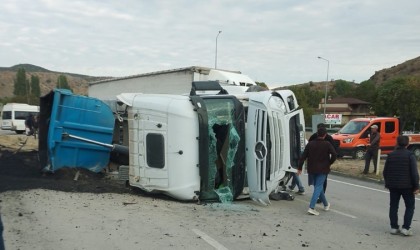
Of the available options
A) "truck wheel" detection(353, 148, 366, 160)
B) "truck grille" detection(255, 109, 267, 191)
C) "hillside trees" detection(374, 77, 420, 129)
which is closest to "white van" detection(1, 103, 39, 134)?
"truck wheel" detection(353, 148, 366, 160)

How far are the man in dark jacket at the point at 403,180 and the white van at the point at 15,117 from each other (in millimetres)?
33409

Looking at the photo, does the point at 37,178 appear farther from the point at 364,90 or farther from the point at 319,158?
the point at 364,90

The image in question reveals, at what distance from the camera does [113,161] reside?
10.2 metres

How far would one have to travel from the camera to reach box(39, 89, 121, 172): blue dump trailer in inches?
361

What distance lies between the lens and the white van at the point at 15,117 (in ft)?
119

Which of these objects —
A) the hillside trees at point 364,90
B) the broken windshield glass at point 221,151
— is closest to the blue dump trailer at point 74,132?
the broken windshield glass at point 221,151

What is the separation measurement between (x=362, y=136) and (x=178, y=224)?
15.3 meters

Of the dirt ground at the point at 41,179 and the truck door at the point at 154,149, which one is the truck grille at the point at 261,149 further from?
the dirt ground at the point at 41,179

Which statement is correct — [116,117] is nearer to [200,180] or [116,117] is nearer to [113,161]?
[113,161]

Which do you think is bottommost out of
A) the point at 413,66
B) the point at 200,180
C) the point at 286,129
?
the point at 200,180

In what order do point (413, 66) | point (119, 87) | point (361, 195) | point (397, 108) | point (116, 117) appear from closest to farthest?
point (116, 117), point (361, 195), point (119, 87), point (397, 108), point (413, 66)

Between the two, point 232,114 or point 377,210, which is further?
point 377,210

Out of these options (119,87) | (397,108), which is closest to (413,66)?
→ (397,108)

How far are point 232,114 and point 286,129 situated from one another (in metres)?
1.05
